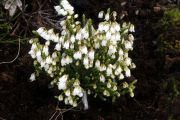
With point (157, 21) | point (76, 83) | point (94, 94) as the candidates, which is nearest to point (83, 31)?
point (76, 83)

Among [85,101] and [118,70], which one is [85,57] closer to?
[118,70]

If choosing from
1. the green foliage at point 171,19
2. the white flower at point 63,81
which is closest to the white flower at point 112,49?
the white flower at point 63,81

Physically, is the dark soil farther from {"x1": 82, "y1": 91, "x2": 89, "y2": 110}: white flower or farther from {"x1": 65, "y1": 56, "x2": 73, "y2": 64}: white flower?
{"x1": 65, "y1": 56, "x2": 73, "y2": 64}: white flower

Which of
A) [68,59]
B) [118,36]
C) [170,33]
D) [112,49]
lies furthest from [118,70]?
[170,33]

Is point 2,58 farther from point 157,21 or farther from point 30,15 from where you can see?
point 157,21

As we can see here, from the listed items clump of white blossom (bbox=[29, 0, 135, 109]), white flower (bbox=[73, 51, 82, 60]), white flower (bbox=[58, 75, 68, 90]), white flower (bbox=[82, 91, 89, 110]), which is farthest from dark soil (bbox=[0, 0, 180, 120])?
white flower (bbox=[73, 51, 82, 60])

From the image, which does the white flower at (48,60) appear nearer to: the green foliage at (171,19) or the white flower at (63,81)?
the white flower at (63,81)
